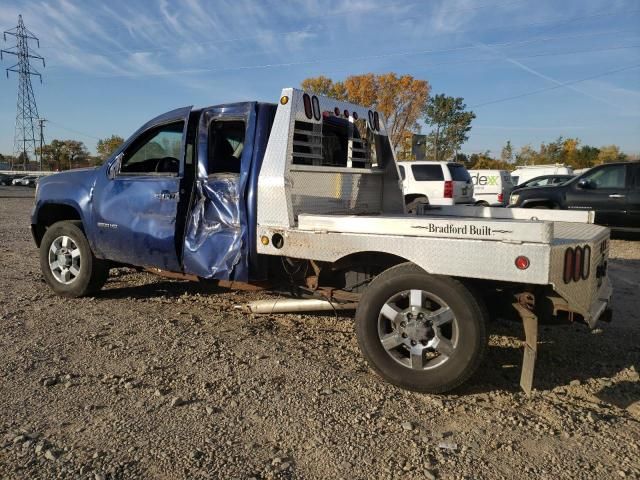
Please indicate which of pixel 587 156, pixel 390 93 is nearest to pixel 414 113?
pixel 390 93

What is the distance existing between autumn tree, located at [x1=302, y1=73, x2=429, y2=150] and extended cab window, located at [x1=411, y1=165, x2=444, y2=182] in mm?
36149

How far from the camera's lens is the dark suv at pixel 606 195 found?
1126cm

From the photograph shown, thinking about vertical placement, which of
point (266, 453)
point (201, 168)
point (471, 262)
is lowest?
point (266, 453)

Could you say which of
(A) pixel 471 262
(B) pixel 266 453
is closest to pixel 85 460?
(B) pixel 266 453

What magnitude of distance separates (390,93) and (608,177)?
42039 mm

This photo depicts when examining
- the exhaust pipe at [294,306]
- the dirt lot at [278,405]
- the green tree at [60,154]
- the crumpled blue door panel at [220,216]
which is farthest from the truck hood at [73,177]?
the green tree at [60,154]

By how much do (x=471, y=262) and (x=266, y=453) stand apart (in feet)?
5.75

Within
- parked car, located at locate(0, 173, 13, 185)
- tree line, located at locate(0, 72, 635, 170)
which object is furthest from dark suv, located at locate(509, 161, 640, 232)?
parked car, located at locate(0, 173, 13, 185)

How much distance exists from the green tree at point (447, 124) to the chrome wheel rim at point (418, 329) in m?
54.3

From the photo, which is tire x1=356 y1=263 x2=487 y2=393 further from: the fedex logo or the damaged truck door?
the fedex logo

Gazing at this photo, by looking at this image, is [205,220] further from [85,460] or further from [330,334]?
[85,460]

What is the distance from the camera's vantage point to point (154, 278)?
23.8 feet

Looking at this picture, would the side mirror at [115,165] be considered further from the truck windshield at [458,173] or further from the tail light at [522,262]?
the truck windshield at [458,173]

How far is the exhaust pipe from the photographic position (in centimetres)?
448
